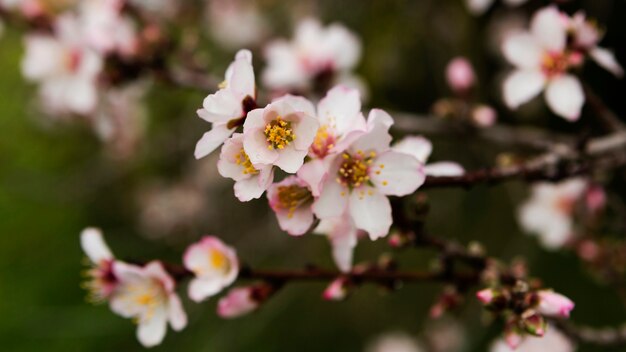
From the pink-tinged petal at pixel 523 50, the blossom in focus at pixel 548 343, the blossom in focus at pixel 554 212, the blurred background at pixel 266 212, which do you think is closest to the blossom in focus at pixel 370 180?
the blossom in focus at pixel 548 343

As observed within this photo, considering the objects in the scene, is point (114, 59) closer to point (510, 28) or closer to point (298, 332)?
point (510, 28)

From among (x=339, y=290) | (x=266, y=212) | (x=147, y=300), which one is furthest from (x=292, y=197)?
(x=266, y=212)

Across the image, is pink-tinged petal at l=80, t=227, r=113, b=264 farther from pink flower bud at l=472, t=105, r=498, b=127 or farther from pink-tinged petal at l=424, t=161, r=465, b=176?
pink flower bud at l=472, t=105, r=498, b=127

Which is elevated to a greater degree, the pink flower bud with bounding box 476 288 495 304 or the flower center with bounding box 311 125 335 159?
the flower center with bounding box 311 125 335 159

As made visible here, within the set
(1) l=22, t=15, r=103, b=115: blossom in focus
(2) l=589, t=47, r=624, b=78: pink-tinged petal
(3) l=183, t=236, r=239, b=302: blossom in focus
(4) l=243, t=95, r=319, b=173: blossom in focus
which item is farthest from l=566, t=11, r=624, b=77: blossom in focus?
(1) l=22, t=15, r=103, b=115: blossom in focus

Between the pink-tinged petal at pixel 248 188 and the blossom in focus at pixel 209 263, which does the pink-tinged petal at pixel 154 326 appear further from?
the pink-tinged petal at pixel 248 188

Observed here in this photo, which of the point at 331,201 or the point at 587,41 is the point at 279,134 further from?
the point at 587,41
